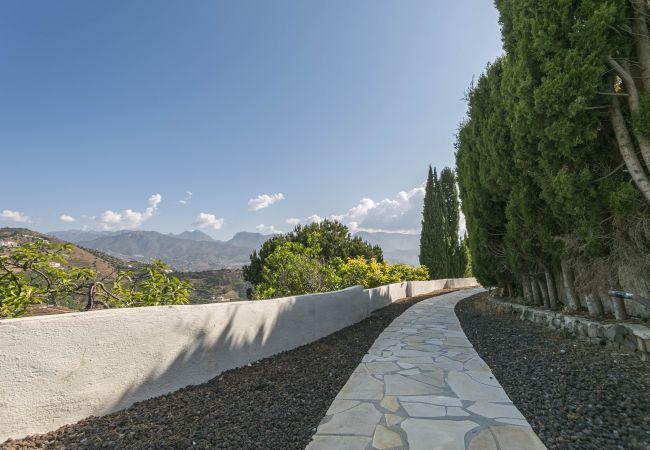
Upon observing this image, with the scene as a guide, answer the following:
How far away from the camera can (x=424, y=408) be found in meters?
3.04

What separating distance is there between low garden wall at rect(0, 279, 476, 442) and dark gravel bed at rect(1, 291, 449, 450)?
0.12 m

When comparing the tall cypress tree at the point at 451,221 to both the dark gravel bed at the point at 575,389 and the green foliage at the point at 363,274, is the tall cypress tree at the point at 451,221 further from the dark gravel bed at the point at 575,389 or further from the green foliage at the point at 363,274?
the dark gravel bed at the point at 575,389

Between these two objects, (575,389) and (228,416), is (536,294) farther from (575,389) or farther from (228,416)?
(228,416)

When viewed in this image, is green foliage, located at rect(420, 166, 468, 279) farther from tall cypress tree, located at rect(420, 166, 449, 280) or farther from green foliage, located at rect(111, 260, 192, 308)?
green foliage, located at rect(111, 260, 192, 308)

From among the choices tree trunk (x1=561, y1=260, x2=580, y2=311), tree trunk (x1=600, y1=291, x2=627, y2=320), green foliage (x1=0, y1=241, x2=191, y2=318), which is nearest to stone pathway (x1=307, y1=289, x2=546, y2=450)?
tree trunk (x1=600, y1=291, x2=627, y2=320)

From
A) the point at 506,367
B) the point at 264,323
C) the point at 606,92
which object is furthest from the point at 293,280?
the point at 606,92

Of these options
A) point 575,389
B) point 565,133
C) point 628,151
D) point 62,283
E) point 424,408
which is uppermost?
point 565,133

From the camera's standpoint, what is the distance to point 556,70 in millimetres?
4355

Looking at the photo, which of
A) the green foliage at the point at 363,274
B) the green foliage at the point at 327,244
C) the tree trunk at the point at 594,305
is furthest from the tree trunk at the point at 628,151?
the green foliage at the point at 327,244

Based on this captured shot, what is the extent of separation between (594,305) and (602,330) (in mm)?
737

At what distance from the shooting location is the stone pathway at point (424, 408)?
8.01ft

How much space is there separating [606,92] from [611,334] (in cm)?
299

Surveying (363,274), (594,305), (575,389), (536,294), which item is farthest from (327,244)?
(575,389)

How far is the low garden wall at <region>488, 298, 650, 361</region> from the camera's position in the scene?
11.8 ft
